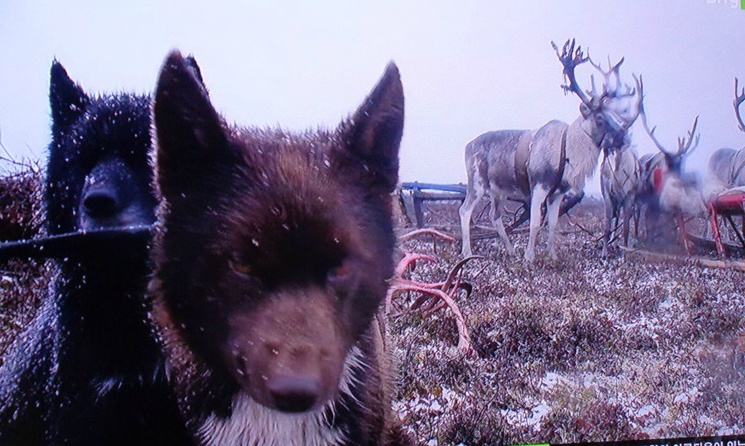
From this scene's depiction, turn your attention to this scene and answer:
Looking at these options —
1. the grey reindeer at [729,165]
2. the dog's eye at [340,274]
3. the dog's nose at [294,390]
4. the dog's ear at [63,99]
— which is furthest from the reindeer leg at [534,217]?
the dog's ear at [63,99]

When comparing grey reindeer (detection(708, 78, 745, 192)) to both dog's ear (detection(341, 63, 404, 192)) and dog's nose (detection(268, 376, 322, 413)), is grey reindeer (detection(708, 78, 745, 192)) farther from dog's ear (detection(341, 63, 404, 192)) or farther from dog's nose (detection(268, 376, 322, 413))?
dog's nose (detection(268, 376, 322, 413))

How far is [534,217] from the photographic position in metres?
2.03

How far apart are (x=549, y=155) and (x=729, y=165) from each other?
2.95 feet

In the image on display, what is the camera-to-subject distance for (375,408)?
49.9 inches

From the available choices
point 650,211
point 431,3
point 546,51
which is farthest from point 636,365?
point 431,3

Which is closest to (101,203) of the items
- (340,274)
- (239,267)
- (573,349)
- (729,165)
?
(239,267)

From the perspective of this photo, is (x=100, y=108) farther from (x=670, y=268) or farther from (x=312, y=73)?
(x=670, y=268)

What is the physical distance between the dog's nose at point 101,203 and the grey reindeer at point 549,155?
1116 mm

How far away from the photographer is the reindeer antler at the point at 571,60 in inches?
80.6

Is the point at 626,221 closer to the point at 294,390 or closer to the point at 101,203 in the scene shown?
the point at 294,390

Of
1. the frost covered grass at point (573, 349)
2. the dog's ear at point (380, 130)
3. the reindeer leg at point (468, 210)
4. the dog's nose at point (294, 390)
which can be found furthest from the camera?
the reindeer leg at point (468, 210)

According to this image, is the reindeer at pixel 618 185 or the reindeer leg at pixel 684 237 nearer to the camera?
the reindeer at pixel 618 185

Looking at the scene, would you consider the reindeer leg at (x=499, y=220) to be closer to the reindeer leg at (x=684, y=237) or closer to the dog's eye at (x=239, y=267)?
the reindeer leg at (x=684, y=237)

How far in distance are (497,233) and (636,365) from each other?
74 cm
